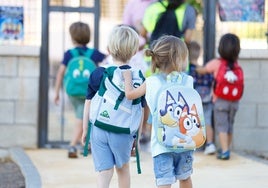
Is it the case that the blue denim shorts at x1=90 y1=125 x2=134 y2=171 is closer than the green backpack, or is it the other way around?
the blue denim shorts at x1=90 y1=125 x2=134 y2=171

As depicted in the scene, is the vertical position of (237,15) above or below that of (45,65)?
above

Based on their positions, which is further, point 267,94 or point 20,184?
point 267,94

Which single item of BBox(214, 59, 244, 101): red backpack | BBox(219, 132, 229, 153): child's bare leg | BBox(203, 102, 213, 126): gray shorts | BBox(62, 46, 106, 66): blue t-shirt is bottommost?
BBox(219, 132, 229, 153): child's bare leg

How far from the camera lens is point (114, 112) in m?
6.24

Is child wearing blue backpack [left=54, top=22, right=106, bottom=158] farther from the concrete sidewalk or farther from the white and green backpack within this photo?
the white and green backpack

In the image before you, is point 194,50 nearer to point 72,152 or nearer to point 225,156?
point 225,156

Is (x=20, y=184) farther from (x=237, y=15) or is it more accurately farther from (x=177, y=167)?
(x=237, y=15)

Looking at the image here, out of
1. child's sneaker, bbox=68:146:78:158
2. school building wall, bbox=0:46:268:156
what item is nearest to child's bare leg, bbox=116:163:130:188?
child's sneaker, bbox=68:146:78:158

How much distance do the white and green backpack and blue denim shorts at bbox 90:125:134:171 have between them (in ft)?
0.19

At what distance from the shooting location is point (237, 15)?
10344 millimetres

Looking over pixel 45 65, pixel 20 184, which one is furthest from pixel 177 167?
pixel 45 65

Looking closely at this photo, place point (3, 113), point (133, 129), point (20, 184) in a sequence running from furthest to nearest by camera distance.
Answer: point (3, 113), point (20, 184), point (133, 129)

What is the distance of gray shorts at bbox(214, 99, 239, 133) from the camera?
377 inches

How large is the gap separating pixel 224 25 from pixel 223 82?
1.17 m
